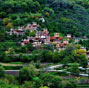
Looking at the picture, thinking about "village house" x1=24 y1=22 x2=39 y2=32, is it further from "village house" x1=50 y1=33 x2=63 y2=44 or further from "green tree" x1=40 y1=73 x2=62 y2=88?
"green tree" x1=40 y1=73 x2=62 y2=88

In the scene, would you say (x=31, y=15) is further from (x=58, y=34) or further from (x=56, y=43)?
(x=56, y=43)

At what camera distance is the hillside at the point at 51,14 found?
20672 mm

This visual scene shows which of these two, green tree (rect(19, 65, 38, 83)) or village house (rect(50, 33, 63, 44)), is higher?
→ village house (rect(50, 33, 63, 44))

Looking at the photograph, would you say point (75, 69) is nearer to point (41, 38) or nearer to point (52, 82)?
point (52, 82)

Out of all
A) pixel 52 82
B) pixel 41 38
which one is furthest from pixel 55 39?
pixel 52 82

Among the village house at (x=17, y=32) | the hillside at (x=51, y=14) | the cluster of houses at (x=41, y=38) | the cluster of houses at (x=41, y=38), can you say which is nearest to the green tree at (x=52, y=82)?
the cluster of houses at (x=41, y=38)

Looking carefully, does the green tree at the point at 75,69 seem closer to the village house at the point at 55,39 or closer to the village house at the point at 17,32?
the village house at the point at 55,39

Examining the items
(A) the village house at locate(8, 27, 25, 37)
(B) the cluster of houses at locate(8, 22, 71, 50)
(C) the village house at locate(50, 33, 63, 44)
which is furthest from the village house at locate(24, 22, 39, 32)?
(C) the village house at locate(50, 33, 63, 44)

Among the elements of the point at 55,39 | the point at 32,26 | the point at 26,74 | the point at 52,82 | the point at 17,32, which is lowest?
the point at 52,82

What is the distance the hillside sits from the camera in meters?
20.7

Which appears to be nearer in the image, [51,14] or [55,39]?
[55,39]

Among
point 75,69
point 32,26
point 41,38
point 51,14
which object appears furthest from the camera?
point 51,14

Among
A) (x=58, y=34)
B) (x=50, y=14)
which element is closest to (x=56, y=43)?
(x=58, y=34)

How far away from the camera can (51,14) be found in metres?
23.0
